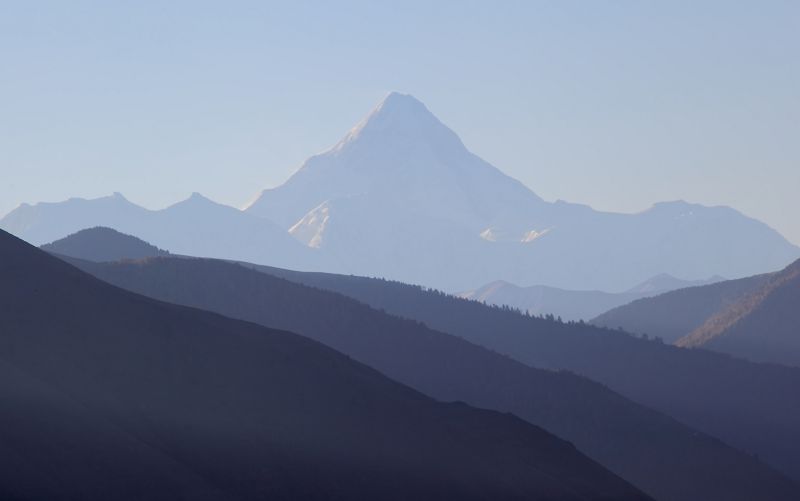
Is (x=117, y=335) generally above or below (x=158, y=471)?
above

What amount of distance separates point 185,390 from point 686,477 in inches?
3658

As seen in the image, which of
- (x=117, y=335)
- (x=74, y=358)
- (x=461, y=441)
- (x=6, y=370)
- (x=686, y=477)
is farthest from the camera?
(x=686, y=477)

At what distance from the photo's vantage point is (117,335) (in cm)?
10819

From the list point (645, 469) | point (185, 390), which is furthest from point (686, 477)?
point (185, 390)

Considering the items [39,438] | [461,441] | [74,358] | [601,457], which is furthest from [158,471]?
[601,457]

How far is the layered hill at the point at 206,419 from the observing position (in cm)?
8700

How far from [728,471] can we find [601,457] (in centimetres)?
1634

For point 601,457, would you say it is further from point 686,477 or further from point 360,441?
point 360,441

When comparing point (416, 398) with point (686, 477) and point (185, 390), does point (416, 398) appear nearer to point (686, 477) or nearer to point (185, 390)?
point (185, 390)

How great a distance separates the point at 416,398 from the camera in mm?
128625

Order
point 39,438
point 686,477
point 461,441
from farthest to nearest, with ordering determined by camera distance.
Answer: point 686,477 < point 461,441 < point 39,438

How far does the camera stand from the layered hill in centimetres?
8700

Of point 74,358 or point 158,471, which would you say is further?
point 74,358

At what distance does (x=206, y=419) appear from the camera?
102m
